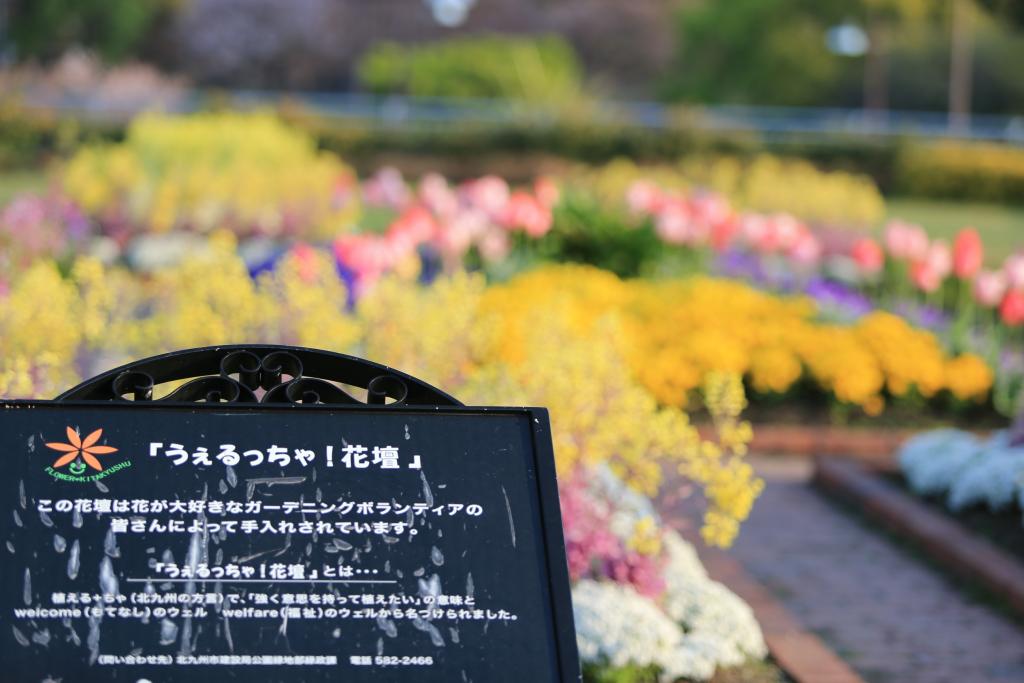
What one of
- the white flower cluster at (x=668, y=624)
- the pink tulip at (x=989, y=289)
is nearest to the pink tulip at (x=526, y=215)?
the pink tulip at (x=989, y=289)

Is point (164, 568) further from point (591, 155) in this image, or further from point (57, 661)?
point (591, 155)

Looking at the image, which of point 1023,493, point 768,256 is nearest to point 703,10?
point 768,256

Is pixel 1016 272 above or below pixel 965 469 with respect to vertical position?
above

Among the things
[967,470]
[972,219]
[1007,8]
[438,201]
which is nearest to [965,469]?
[967,470]

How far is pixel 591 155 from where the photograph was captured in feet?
82.7

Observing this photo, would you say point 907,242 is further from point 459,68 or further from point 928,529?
point 459,68

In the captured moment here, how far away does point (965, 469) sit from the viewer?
5.96 metres

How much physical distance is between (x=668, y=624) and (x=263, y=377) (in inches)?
65.2

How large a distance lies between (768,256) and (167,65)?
48.6 m

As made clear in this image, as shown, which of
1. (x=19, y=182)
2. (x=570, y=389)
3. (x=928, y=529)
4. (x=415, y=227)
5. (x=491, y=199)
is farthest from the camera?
(x=19, y=182)

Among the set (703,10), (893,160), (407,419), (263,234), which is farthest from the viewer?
(703,10)

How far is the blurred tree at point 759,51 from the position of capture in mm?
44750

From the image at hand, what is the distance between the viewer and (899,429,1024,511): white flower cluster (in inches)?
217

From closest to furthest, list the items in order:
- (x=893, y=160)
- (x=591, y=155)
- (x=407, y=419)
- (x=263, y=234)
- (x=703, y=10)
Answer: (x=407, y=419), (x=263, y=234), (x=591, y=155), (x=893, y=160), (x=703, y=10)
